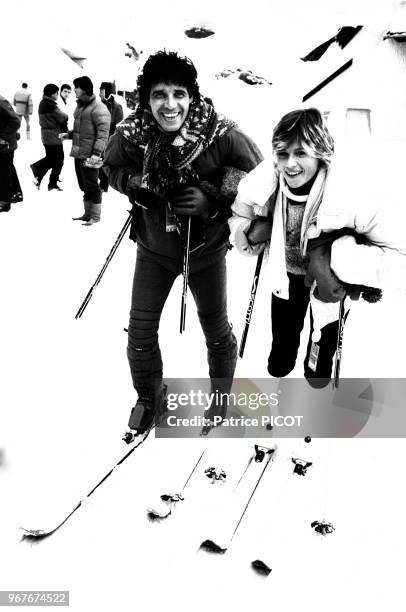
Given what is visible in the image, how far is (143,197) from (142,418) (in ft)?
3.33

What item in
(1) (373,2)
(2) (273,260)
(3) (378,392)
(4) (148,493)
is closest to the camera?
(2) (273,260)

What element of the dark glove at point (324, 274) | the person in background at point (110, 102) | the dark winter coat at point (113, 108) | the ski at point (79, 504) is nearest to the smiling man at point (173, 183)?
the ski at point (79, 504)

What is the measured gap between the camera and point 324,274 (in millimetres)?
1811

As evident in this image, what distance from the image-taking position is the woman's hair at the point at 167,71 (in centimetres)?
191

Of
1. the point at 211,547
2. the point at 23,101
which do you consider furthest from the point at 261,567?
the point at 23,101

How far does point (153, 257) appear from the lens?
7.35 feet

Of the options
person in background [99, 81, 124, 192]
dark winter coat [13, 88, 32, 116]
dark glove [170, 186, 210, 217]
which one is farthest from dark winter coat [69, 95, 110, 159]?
dark winter coat [13, 88, 32, 116]

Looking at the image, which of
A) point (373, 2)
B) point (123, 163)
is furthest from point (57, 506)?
point (373, 2)

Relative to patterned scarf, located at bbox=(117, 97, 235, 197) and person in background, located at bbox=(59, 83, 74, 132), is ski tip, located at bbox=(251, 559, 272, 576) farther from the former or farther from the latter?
person in background, located at bbox=(59, 83, 74, 132)

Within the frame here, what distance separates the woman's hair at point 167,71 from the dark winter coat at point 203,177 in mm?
241

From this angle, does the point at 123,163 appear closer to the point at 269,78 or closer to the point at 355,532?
the point at 355,532

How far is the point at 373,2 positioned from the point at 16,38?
56.5ft

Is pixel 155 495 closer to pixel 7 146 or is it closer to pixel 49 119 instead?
pixel 7 146

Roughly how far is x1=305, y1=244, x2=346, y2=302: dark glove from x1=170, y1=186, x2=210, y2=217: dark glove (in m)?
0.46
